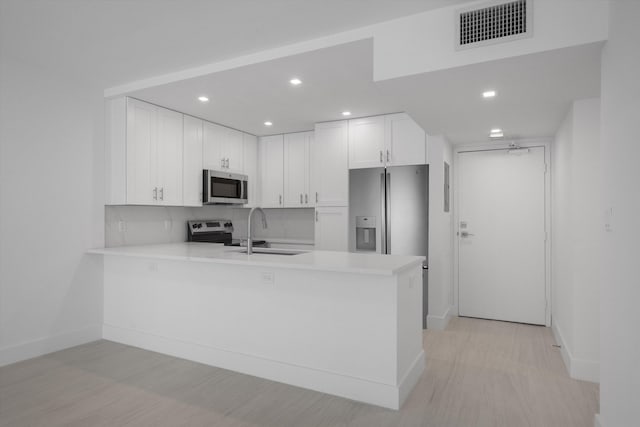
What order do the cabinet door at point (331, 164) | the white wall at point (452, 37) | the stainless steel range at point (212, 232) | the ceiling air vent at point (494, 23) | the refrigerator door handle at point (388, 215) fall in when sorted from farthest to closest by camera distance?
the stainless steel range at point (212, 232) < the cabinet door at point (331, 164) < the refrigerator door handle at point (388, 215) < the ceiling air vent at point (494, 23) < the white wall at point (452, 37)

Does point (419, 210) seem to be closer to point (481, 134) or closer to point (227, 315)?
point (481, 134)

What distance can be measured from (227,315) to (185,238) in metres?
2.10

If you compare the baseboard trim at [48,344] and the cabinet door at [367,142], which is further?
the cabinet door at [367,142]

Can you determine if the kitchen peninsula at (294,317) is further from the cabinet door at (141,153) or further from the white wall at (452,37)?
the white wall at (452,37)

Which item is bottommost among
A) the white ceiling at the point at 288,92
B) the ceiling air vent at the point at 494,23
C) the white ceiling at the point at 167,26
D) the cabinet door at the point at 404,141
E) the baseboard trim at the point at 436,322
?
the baseboard trim at the point at 436,322

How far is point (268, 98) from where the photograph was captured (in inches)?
144

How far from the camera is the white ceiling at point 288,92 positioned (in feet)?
9.19

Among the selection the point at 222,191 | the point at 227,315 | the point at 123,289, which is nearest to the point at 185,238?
the point at 222,191

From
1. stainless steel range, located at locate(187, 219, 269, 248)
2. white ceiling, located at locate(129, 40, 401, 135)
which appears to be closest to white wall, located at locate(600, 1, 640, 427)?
white ceiling, located at locate(129, 40, 401, 135)

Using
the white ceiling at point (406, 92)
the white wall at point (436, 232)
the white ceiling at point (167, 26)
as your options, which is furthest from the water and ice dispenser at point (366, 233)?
the white ceiling at point (167, 26)

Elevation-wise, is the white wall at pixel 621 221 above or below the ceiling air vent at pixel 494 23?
below

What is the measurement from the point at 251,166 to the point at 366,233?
2008 mm

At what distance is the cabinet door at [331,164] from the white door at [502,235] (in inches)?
58.9

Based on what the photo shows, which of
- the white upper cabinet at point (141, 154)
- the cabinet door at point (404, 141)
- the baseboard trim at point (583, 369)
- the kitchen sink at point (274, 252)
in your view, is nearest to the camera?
the baseboard trim at point (583, 369)
